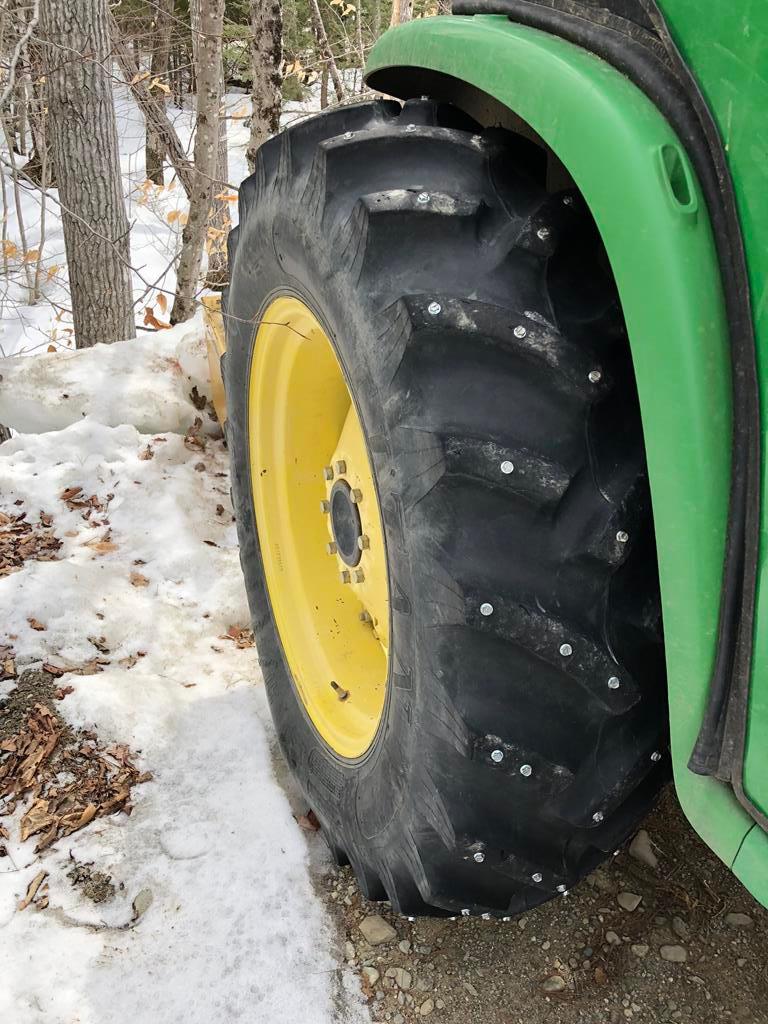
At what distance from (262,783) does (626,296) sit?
156cm

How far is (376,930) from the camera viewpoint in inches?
70.2

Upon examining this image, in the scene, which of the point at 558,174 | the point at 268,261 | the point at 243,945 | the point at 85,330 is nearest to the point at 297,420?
the point at 268,261

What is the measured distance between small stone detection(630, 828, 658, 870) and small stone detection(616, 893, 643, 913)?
3.3 inches

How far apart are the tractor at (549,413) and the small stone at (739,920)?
51cm

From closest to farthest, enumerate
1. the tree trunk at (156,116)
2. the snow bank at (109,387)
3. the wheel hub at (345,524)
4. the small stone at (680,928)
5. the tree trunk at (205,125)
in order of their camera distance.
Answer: the small stone at (680,928) → the wheel hub at (345,524) → the snow bank at (109,387) → the tree trunk at (205,125) → the tree trunk at (156,116)

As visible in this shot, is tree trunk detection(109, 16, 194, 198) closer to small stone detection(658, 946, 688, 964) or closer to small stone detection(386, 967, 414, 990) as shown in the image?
small stone detection(386, 967, 414, 990)

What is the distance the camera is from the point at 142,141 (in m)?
12.7

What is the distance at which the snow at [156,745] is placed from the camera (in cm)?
168

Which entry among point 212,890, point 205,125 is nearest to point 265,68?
point 205,125

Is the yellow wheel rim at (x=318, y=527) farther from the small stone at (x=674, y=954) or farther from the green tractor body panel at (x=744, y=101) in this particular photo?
the green tractor body panel at (x=744, y=101)

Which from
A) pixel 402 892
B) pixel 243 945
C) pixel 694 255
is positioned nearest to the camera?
pixel 694 255

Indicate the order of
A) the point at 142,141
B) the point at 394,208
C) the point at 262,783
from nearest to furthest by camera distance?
the point at 394,208 → the point at 262,783 → the point at 142,141

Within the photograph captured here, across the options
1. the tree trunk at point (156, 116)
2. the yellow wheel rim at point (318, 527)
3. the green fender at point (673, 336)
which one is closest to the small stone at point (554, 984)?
the yellow wheel rim at point (318, 527)

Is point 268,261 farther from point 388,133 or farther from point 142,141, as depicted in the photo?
point 142,141
